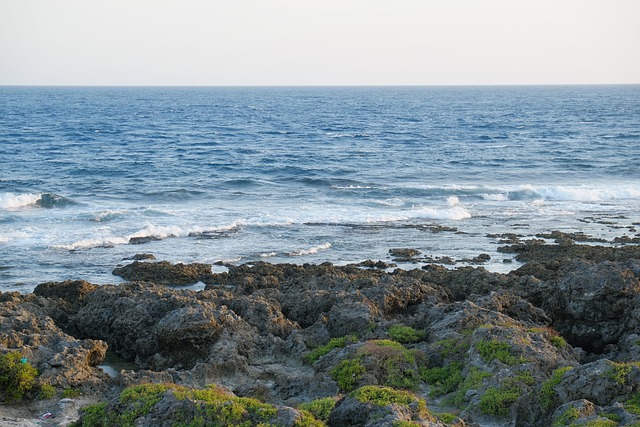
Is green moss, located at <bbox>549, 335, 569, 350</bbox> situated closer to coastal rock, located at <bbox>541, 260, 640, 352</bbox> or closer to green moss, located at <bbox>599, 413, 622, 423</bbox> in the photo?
coastal rock, located at <bbox>541, 260, 640, 352</bbox>

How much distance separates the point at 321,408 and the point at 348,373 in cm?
245

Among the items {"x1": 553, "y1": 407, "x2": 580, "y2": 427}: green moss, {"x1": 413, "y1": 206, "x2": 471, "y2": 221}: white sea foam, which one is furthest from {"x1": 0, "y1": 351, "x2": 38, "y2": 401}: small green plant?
{"x1": 413, "y1": 206, "x2": 471, "y2": 221}: white sea foam

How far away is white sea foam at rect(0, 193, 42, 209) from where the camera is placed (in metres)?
34.8

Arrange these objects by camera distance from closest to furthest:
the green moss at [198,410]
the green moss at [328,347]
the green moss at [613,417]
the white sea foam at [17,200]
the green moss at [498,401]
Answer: the green moss at [198,410], the green moss at [613,417], the green moss at [498,401], the green moss at [328,347], the white sea foam at [17,200]

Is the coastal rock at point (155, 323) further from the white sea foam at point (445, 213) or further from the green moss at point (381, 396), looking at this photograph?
the white sea foam at point (445, 213)

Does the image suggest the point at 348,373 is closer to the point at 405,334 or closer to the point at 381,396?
the point at 405,334

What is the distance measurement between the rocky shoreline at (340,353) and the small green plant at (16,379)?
0.05 m

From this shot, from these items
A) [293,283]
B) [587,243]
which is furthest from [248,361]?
[587,243]

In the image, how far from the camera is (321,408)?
29.7 feet

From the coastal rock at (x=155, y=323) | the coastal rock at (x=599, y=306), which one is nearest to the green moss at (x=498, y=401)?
the coastal rock at (x=599, y=306)

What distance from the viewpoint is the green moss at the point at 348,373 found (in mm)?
11227

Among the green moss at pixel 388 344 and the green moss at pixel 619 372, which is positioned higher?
the green moss at pixel 619 372

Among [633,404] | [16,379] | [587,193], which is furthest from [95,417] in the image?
[587,193]

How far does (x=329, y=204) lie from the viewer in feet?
121
